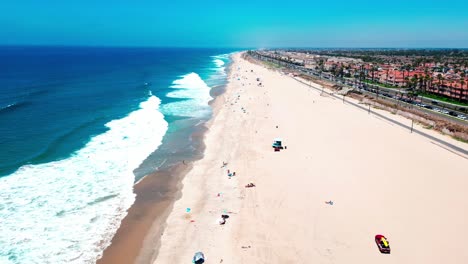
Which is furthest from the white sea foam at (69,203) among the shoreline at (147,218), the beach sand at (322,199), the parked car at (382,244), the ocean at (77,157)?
the parked car at (382,244)


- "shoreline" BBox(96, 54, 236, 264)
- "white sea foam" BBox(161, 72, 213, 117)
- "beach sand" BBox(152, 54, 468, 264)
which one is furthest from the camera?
"white sea foam" BBox(161, 72, 213, 117)

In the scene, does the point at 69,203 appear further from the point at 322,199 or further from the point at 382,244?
the point at 382,244

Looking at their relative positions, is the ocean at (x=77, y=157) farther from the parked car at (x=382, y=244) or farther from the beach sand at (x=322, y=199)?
the parked car at (x=382, y=244)

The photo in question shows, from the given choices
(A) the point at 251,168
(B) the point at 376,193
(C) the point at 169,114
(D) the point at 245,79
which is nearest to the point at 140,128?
(C) the point at 169,114

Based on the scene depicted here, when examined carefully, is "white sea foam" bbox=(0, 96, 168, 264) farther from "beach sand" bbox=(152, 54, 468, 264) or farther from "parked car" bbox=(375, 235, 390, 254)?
"parked car" bbox=(375, 235, 390, 254)

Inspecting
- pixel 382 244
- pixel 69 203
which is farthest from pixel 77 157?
pixel 382 244

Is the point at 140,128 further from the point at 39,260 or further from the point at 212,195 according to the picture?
the point at 39,260

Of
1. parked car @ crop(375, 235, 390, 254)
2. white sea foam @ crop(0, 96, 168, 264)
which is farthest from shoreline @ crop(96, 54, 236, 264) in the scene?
parked car @ crop(375, 235, 390, 254)
